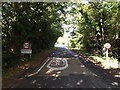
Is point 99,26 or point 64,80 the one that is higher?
point 99,26

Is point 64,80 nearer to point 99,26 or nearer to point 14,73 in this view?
point 14,73

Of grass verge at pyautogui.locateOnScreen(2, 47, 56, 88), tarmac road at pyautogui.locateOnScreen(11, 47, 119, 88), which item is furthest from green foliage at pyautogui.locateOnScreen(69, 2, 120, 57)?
grass verge at pyautogui.locateOnScreen(2, 47, 56, 88)

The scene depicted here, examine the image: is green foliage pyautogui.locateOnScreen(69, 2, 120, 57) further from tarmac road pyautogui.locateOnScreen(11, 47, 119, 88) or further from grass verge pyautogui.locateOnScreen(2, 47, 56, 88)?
grass verge pyautogui.locateOnScreen(2, 47, 56, 88)

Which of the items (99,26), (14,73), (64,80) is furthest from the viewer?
(99,26)

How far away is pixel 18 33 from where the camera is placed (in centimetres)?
1407

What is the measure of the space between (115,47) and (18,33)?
1395 centimetres

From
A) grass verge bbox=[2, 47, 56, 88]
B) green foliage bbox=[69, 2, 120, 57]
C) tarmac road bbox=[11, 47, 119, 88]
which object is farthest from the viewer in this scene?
green foliage bbox=[69, 2, 120, 57]

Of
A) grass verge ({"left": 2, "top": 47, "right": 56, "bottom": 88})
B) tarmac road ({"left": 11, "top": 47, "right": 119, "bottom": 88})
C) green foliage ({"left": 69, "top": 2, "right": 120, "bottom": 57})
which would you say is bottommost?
tarmac road ({"left": 11, "top": 47, "right": 119, "bottom": 88})

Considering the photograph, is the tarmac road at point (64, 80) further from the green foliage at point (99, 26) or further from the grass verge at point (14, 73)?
the green foliage at point (99, 26)

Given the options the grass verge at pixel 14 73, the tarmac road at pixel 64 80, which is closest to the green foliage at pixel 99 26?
the tarmac road at pixel 64 80

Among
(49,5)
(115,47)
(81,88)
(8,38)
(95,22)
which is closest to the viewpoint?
(81,88)

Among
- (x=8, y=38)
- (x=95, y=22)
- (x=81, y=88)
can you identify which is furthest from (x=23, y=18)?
(x=95, y=22)

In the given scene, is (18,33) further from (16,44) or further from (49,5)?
(49,5)

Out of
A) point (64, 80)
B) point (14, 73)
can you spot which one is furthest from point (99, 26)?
point (14, 73)
